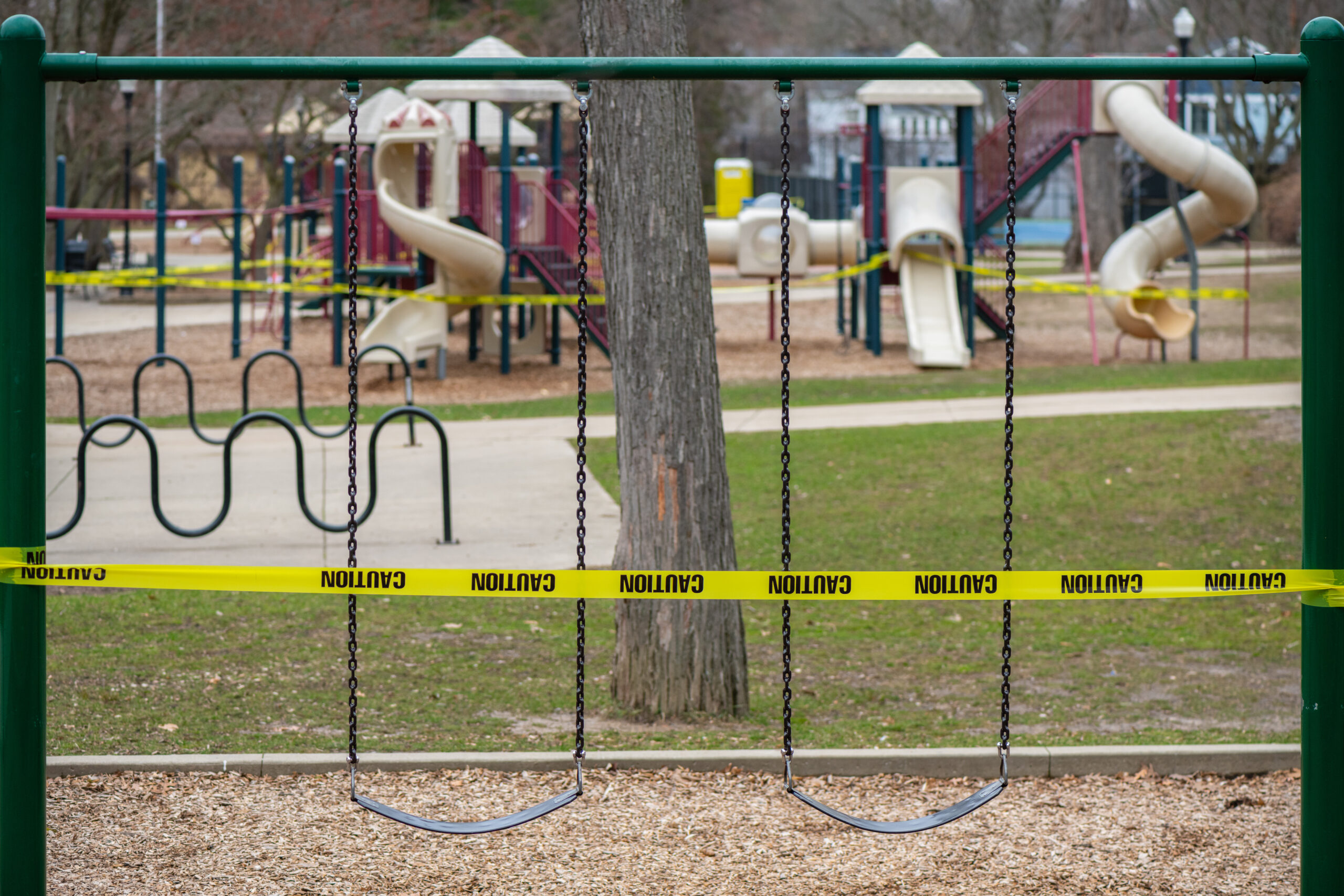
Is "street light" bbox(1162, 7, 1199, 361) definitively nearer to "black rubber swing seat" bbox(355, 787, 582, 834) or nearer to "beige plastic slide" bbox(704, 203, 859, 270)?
"beige plastic slide" bbox(704, 203, 859, 270)

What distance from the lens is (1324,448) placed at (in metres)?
4.12

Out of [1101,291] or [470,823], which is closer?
[470,823]

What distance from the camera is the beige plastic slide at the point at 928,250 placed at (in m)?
19.5

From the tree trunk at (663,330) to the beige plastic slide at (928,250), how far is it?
13.3m

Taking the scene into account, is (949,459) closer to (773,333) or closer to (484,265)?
(484,265)

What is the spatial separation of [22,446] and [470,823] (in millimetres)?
1575

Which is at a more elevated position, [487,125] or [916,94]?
[487,125]

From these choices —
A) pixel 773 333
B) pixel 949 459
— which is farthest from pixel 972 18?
pixel 949 459

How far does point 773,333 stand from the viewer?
76.3ft

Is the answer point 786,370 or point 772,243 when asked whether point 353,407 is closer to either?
point 786,370

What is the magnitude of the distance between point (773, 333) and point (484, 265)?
20.6 feet

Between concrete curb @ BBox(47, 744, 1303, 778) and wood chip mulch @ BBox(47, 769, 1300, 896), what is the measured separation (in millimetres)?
53


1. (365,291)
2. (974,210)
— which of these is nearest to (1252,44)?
(974,210)

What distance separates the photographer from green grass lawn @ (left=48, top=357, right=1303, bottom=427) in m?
15.0
